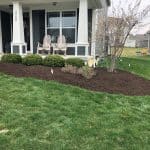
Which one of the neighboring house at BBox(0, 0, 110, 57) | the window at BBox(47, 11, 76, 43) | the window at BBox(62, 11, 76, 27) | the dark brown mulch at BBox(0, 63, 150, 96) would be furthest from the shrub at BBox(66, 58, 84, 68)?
the window at BBox(62, 11, 76, 27)

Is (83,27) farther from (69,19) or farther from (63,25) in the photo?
(63,25)

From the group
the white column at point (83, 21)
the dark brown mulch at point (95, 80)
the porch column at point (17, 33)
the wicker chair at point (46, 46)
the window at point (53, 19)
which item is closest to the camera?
the dark brown mulch at point (95, 80)

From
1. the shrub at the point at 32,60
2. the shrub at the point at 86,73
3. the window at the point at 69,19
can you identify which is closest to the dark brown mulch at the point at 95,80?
the shrub at the point at 86,73

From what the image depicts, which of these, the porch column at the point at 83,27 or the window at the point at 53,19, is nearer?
the porch column at the point at 83,27

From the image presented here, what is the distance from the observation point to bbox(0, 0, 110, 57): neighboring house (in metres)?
13.8

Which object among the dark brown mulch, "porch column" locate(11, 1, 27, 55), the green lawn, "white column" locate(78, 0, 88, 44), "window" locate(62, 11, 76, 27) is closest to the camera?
the green lawn

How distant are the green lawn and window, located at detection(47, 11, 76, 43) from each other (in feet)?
26.3

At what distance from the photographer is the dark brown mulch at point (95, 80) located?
8.27 m

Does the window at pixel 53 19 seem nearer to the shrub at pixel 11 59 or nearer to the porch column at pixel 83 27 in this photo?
the porch column at pixel 83 27

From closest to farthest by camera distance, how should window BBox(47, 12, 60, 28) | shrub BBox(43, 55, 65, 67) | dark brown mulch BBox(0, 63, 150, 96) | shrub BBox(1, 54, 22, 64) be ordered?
dark brown mulch BBox(0, 63, 150, 96), shrub BBox(43, 55, 65, 67), shrub BBox(1, 54, 22, 64), window BBox(47, 12, 60, 28)

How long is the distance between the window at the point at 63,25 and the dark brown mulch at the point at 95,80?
5844 mm

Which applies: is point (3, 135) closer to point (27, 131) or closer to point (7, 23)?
point (27, 131)

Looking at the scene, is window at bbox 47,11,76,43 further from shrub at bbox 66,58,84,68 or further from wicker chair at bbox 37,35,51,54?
shrub at bbox 66,58,84,68

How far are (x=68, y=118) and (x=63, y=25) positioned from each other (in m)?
10.4
